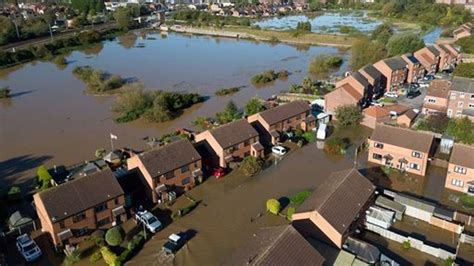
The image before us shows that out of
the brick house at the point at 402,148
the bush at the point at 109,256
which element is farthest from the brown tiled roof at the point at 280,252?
the brick house at the point at 402,148

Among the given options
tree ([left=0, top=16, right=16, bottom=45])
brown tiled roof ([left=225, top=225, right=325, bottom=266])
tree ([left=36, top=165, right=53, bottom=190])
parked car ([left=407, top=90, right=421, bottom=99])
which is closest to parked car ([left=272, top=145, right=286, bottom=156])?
brown tiled roof ([left=225, top=225, right=325, bottom=266])

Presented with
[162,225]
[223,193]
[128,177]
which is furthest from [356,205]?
[128,177]

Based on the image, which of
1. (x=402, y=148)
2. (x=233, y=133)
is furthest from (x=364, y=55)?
(x=233, y=133)

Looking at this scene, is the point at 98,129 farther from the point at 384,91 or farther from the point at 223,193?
the point at 384,91

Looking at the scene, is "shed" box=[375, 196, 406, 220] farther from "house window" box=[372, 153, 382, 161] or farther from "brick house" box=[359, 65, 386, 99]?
"brick house" box=[359, 65, 386, 99]

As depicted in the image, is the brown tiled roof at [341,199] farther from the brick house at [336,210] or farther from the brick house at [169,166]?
the brick house at [169,166]

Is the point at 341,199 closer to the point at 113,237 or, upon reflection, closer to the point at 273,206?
the point at 273,206
